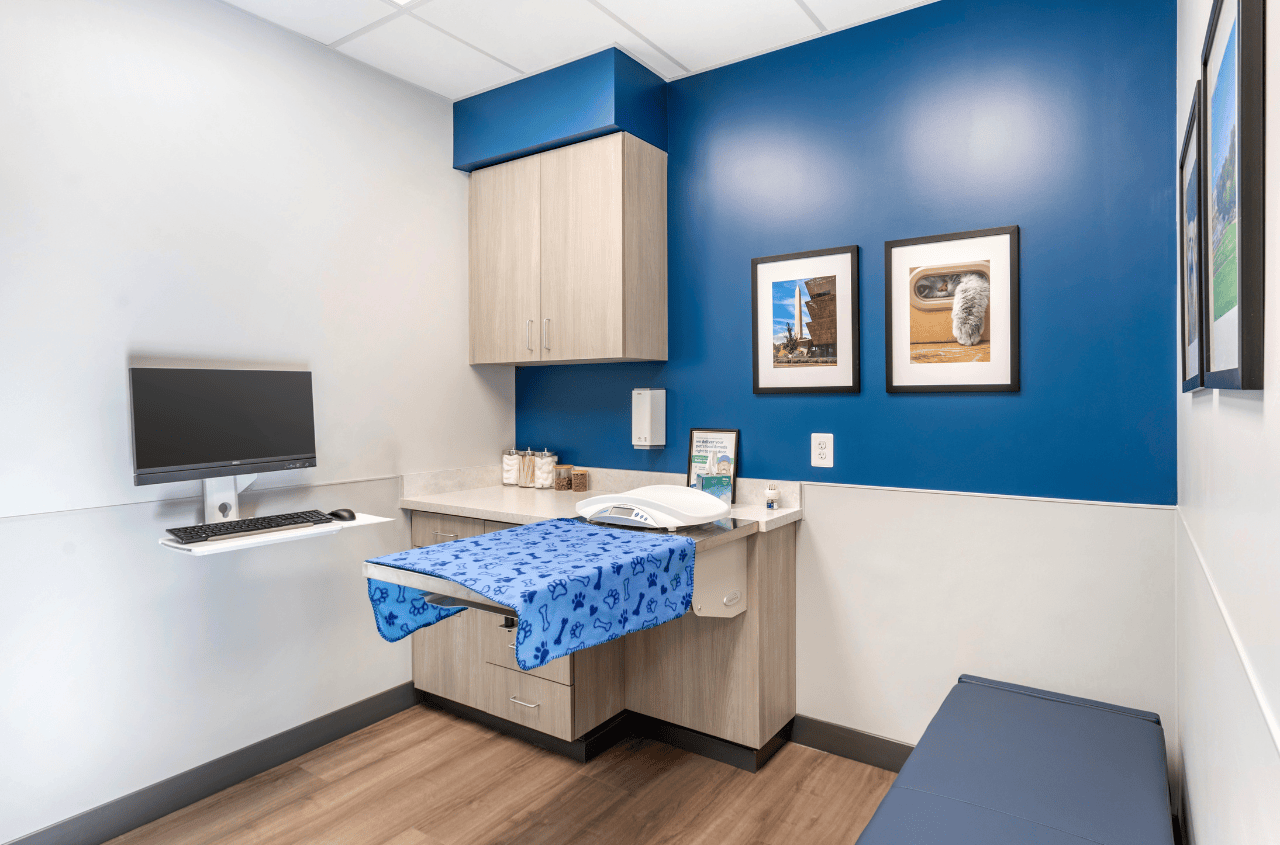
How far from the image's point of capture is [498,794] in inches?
95.2

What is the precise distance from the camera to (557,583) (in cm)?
164

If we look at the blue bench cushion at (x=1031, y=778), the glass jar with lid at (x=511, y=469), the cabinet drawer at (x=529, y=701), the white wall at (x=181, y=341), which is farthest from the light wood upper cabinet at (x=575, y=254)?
the blue bench cushion at (x=1031, y=778)

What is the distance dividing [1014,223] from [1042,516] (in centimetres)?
99

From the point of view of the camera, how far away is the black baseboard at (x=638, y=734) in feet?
8.43

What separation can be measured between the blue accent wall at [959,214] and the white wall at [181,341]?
1266 millimetres

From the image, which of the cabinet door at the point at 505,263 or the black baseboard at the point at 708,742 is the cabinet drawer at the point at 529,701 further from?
the cabinet door at the point at 505,263

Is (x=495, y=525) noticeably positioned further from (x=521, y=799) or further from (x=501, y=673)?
(x=521, y=799)

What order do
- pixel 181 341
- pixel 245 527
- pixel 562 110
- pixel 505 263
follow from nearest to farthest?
pixel 245 527 < pixel 181 341 < pixel 562 110 < pixel 505 263

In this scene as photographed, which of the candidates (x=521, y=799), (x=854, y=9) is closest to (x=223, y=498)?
(x=521, y=799)

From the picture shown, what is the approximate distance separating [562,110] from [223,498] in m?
2.04

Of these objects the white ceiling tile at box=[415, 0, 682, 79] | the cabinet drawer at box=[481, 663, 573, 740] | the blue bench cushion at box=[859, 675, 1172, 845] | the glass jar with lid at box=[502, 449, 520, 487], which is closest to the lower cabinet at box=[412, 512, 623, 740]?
the cabinet drawer at box=[481, 663, 573, 740]

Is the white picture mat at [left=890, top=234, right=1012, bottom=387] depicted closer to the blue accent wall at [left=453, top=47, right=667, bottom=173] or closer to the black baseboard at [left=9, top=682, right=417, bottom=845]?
the blue accent wall at [left=453, top=47, right=667, bottom=173]

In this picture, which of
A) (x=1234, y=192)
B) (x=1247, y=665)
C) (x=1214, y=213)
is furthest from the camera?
(x=1214, y=213)

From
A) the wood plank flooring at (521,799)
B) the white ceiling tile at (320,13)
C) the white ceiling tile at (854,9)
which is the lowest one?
the wood plank flooring at (521,799)
